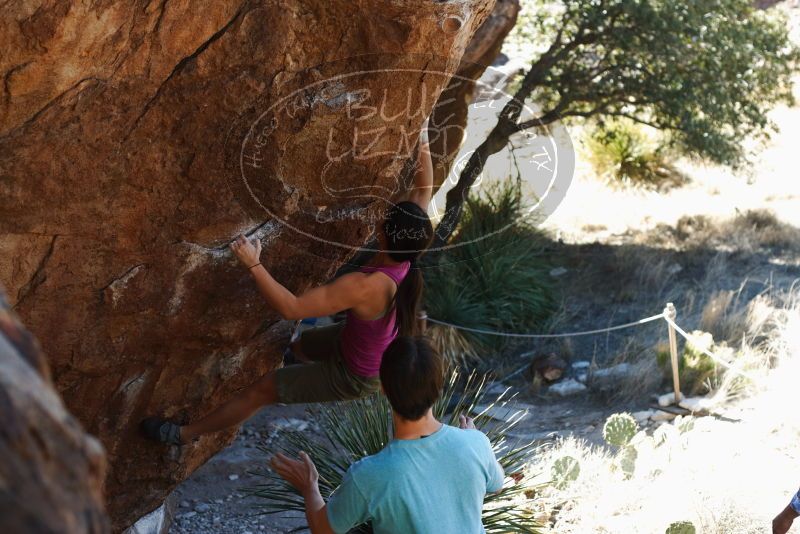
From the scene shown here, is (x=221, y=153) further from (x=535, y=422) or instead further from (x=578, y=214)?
(x=578, y=214)

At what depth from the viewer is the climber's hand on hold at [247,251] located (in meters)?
3.79

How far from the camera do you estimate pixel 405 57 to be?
3867 millimetres

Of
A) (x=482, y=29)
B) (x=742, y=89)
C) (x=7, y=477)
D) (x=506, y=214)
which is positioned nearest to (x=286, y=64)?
(x=7, y=477)

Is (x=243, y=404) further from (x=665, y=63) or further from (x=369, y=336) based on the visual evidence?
(x=665, y=63)

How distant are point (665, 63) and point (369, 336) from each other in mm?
7231

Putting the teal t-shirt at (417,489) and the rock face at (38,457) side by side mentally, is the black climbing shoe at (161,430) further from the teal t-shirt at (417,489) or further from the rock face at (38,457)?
the rock face at (38,457)

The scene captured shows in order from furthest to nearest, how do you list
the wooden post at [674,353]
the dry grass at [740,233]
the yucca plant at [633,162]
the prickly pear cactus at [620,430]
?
the yucca plant at [633,162], the dry grass at [740,233], the wooden post at [674,353], the prickly pear cactus at [620,430]

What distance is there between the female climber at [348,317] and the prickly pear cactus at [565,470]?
148 centimetres

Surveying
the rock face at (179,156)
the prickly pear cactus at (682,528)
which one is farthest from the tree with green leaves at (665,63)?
the rock face at (179,156)

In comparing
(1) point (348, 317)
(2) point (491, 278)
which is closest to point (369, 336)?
(1) point (348, 317)

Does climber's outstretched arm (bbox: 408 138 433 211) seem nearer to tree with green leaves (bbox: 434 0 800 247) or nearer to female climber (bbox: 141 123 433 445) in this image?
female climber (bbox: 141 123 433 445)

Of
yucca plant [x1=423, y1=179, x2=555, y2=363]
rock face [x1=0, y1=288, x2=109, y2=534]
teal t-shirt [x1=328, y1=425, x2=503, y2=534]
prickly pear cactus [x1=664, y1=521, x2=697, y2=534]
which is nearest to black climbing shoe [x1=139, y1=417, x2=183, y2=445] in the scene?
teal t-shirt [x1=328, y1=425, x2=503, y2=534]

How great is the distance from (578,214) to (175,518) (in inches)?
323

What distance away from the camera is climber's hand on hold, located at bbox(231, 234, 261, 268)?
3792 mm
